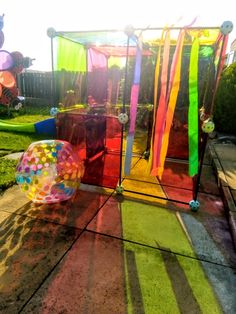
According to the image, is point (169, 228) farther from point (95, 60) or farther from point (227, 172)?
point (95, 60)

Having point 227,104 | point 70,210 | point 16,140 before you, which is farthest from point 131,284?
point 227,104

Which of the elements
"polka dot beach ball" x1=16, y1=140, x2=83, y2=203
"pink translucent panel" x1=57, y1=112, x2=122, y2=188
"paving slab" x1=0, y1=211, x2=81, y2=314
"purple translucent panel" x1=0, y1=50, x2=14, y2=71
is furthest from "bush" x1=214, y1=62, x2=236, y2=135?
"purple translucent panel" x1=0, y1=50, x2=14, y2=71

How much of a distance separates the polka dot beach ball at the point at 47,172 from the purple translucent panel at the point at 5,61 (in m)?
6.24

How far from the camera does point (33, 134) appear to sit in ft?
25.8

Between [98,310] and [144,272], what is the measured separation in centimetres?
64

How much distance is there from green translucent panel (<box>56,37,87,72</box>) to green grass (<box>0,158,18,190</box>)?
83.8 inches

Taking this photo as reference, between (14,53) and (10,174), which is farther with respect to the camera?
(14,53)

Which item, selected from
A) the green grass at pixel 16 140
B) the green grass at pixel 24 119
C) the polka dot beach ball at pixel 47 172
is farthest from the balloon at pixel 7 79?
the polka dot beach ball at pixel 47 172

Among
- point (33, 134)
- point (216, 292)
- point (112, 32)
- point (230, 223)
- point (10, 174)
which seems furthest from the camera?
point (33, 134)

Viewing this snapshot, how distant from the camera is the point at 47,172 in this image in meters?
3.41

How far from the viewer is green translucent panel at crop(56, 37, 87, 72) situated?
4098mm

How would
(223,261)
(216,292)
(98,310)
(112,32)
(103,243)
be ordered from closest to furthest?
(98,310) < (216,292) < (223,261) < (103,243) < (112,32)

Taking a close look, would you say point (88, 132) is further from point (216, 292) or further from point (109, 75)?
point (216, 292)

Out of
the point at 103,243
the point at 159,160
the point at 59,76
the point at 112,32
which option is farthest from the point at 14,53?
the point at 103,243
